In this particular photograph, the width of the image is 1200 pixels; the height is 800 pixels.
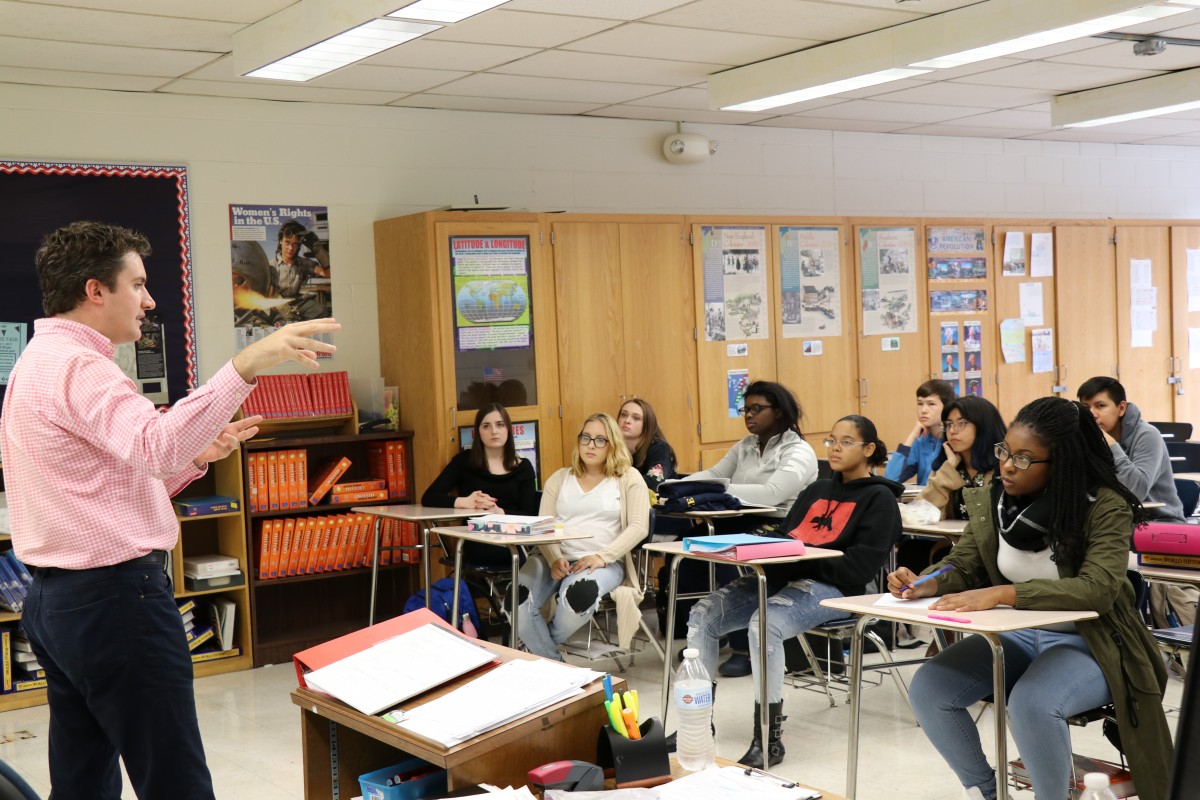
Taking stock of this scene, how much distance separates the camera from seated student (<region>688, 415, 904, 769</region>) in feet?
14.8

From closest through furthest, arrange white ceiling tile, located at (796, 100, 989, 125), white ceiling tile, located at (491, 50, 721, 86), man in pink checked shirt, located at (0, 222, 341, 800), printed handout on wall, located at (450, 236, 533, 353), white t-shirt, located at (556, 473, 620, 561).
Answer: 1. man in pink checked shirt, located at (0, 222, 341, 800)
2. white t-shirt, located at (556, 473, 620, 561)
3. white ceiling tile, located at (491, 50, 721, 86)
4. printed handout on wall, located at (450, 236, 533, 353)
5. white ceiling tile, located at (796, 100, 989, 125)

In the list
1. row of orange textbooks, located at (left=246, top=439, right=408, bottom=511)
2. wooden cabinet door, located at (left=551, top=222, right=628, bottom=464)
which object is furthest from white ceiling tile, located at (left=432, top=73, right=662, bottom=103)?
row of orange textbooks, located at (left=246, top=439, right=408, bottom=511)

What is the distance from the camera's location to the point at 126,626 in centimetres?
246

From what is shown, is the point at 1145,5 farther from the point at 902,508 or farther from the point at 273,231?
the point at 273,231

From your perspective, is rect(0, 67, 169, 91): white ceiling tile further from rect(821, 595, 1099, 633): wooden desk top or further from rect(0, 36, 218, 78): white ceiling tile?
rect(821, 595, 1099, 633): wooden desk top

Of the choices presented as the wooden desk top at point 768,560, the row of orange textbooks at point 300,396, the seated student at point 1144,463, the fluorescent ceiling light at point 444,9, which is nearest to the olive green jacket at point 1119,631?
the wooden desk top at point 768,560

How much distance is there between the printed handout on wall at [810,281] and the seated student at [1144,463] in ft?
7.19

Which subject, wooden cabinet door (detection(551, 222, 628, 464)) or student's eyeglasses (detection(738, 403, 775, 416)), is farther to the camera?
wooden cabinet door (detection(551, 222, 628, 464))

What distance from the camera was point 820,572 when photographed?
15.3ft

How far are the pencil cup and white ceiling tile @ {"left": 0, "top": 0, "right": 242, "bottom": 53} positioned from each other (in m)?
3.82

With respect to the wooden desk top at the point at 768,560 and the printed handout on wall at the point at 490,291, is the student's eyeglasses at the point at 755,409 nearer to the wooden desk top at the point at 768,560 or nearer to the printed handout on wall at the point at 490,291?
the printed handout on wall at the point at 490,291

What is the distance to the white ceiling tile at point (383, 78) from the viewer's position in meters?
5.95

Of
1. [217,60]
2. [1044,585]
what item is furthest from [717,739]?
[217,60]

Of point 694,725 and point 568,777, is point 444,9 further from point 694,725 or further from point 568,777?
point 568,777
